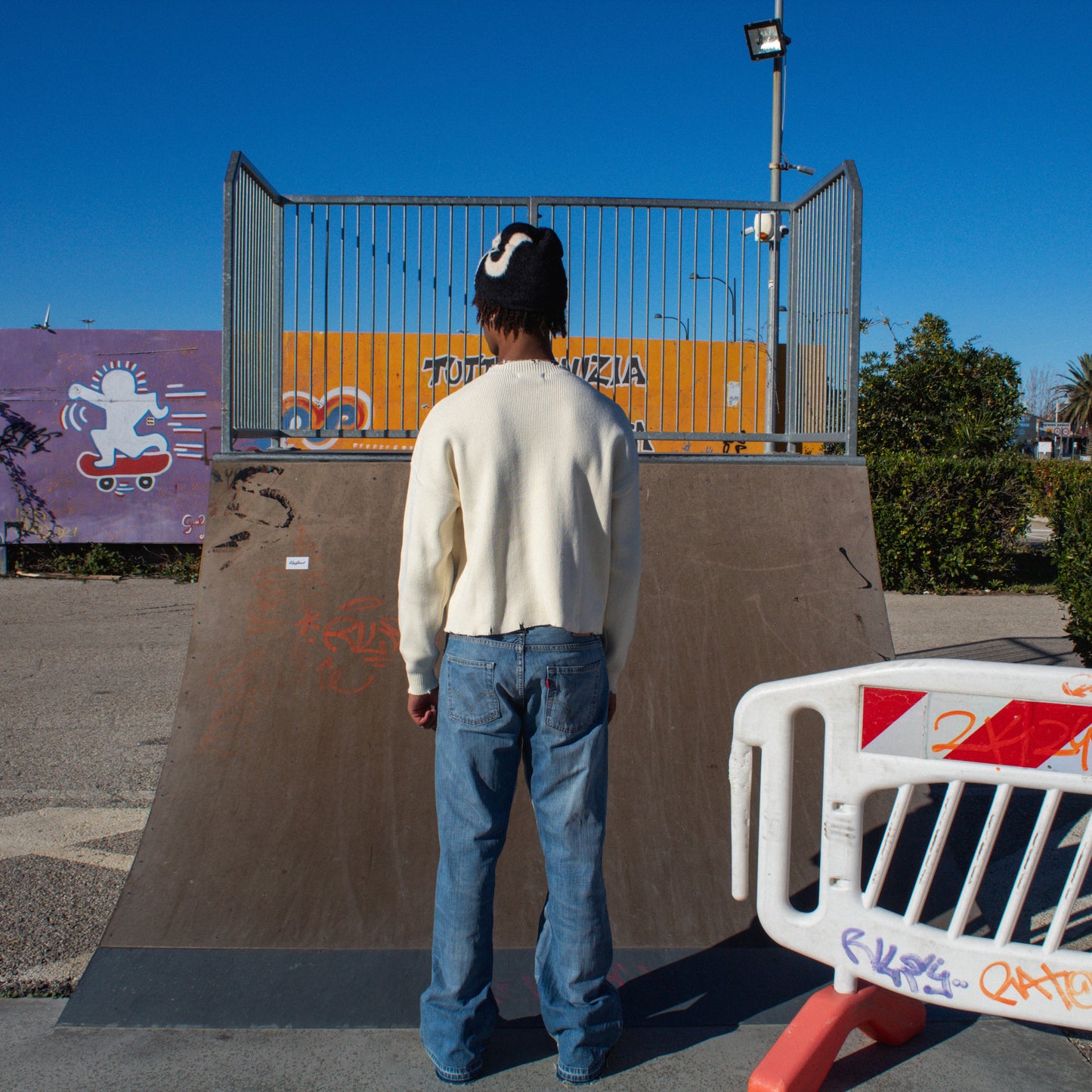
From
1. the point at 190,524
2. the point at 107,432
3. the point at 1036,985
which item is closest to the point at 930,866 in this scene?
the point at 1036,985

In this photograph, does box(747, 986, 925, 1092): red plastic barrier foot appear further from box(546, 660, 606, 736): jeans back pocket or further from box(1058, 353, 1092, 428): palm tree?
box(1058, 353, 1092, 428): palm tree

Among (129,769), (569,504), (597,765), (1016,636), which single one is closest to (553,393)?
(569,504)

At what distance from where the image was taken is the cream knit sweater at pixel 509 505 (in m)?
2.34

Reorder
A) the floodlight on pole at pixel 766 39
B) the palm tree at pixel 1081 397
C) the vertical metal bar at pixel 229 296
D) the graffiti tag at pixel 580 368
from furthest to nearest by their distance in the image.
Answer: the palm tree at pixel 1081 397
the floodlight on pole at pixel 766 39
the graffiti tag at pixel 580 368
the vertical metal bar at pixel 229 296

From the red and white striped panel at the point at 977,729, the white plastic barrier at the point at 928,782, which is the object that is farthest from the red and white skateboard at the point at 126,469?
the red and white striped panel at the point at 977,729

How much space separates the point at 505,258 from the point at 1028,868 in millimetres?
2002

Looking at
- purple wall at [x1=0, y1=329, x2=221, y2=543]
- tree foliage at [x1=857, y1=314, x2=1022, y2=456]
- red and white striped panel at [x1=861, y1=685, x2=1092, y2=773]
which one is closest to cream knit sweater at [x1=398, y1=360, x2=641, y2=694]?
red and white striped panel at [x1=861, y1=685, x2=1092, y2=773]

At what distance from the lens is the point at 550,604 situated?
234cm

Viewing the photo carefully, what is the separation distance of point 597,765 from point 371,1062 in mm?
1060

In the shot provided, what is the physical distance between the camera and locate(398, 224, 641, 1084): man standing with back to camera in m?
2.35

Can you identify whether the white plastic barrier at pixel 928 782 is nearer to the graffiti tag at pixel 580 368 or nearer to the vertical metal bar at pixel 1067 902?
the vertical metal bar at pixel 1067 902

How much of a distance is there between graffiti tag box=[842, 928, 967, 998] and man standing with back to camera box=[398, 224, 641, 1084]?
0.64 m

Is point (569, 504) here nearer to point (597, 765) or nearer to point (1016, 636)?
point (597, 765)

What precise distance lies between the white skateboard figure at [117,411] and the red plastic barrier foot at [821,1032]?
12741 mm
